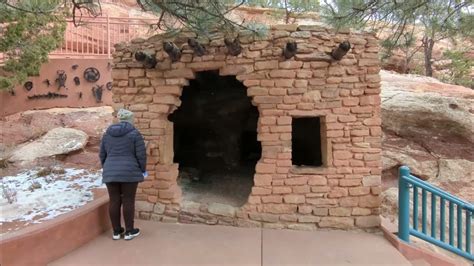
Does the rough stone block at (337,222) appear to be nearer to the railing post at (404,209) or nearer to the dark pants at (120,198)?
the railing post at (404,209)

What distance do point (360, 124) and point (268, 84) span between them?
1.29m

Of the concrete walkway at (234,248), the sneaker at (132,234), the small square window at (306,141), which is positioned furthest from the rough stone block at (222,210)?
the small square window at (306,141)

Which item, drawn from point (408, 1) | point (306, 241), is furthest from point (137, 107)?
point (408, 1)

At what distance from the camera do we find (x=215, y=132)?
7.66 m

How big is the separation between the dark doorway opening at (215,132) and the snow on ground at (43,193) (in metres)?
1.72

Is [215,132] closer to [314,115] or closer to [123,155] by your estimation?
[314,115]

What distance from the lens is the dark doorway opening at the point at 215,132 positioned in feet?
22.3

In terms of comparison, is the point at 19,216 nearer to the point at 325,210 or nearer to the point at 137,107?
the point at 137,107

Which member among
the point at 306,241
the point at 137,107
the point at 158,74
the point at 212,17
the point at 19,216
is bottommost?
the point at 306,241

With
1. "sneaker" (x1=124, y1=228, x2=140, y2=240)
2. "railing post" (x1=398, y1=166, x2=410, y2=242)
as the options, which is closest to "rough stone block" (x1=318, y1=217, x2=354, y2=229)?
"railing post" (x1=398, y1=166, x2=410, y2=242)

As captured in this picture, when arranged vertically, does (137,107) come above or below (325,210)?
above

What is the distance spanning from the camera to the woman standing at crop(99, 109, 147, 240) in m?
3.91

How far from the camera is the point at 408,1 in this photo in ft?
12.7

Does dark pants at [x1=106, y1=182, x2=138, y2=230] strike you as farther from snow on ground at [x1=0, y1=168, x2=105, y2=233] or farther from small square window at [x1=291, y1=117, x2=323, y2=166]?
small square window at [x1=291, y1=117, x2=323, y2=166]
